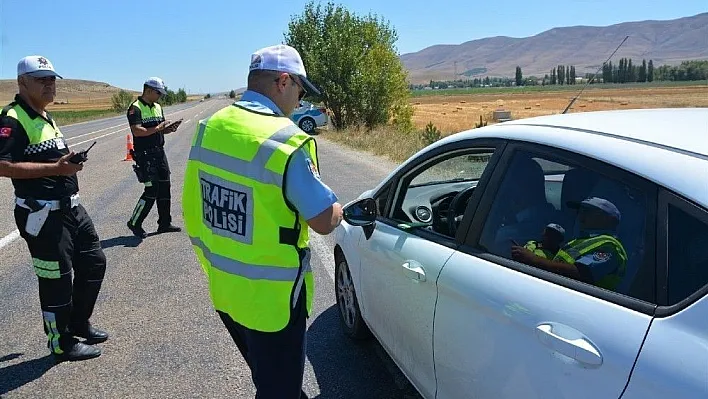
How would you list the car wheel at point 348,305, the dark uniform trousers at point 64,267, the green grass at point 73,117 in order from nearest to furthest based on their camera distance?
the dark uniform trousers at point 64,267
the car wheel at point 348,305
the green grass at point 73,117

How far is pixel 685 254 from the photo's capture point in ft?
5.16

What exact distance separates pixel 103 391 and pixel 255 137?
92.3 inches

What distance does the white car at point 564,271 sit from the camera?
5.05 feet

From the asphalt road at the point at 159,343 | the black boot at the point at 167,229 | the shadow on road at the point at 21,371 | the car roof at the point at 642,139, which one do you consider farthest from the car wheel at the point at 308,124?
the car roof at the point at 642,139

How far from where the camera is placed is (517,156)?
232 cm

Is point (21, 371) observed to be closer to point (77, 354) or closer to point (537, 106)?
point (77, 354)

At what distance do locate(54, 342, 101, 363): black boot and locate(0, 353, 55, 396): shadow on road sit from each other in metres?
0.07

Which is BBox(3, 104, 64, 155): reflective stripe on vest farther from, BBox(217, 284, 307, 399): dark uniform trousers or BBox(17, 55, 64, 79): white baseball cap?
BBox(217, 284, 307, 399): dark uniform trousers

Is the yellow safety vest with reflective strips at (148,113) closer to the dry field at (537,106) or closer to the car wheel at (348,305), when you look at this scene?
the car wheel at (348,305)

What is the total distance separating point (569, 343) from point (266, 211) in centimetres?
111

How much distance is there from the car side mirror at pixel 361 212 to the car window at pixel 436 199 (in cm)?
27

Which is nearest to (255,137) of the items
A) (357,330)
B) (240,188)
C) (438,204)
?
(240,188)

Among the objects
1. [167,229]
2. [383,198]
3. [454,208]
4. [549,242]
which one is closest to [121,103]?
[167,229]

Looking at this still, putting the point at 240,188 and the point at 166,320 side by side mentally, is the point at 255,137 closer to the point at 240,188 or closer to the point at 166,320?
the point at 240,188
